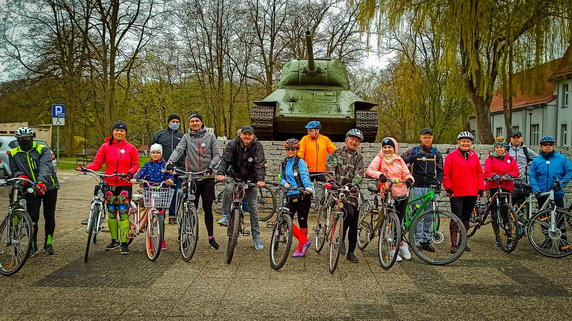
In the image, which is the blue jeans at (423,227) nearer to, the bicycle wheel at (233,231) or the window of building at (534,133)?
the bicycle wheel at (233,231)

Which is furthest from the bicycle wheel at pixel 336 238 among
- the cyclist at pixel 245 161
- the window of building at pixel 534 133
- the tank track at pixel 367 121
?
the window of building at pixel 534 133

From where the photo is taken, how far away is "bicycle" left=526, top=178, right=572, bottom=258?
7344 mm

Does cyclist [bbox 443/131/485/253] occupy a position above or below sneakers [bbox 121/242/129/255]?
above

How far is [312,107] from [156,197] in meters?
7.19

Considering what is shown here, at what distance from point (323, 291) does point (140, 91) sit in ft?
92.0

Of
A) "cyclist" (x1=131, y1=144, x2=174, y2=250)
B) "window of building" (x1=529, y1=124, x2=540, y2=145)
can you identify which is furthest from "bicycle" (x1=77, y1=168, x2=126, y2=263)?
"window of building" (x1=529, y1=124, x2=540, y2=145)

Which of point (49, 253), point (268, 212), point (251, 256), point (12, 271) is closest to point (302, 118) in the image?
point (268, 212)

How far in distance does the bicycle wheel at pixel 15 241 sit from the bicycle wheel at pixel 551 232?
6.16 meters

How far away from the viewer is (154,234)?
687 centimetres

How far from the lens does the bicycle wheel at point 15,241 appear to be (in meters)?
6.15

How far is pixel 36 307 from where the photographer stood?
497 centimetres

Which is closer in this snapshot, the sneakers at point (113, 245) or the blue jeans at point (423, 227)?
the blue jeans at point (423, 227)

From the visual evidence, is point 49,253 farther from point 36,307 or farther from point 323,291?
point 323,291

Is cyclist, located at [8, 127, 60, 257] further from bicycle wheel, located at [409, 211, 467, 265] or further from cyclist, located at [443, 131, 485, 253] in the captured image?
cyclist, located at [443, 131, 485, 253]
